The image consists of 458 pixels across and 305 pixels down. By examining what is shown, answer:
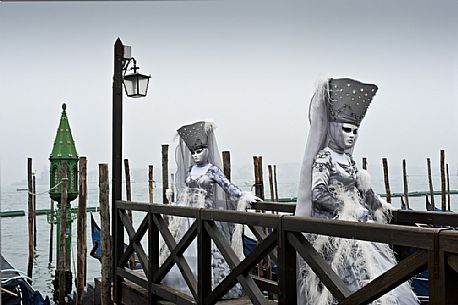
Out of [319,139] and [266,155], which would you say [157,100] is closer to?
[266,155]

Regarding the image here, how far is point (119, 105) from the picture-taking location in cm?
421

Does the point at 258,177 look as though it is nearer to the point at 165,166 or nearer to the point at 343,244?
the point at 165,166

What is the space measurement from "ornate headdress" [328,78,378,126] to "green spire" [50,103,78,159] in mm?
4976

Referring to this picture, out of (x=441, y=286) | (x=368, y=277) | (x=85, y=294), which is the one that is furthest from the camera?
(x=85, y=294)

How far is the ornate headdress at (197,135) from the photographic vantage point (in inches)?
147

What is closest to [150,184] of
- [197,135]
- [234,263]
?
[197,135]

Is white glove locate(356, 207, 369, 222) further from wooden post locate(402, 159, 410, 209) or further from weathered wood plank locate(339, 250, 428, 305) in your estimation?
wooden post locate(402, 159, 410, 209)

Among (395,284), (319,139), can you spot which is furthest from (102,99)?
(395,284)

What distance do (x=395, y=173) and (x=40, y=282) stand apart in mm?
5475

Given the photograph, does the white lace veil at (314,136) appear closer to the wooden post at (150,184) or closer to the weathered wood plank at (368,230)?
the weathered wood plank at (368,230)

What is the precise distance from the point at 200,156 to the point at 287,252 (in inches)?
65.6

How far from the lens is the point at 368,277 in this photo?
229 centimetres

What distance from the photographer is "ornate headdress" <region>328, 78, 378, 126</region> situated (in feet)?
8.17

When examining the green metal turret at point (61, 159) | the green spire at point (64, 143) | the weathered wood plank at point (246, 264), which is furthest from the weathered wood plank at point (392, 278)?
the green spire at point (64, 143)
